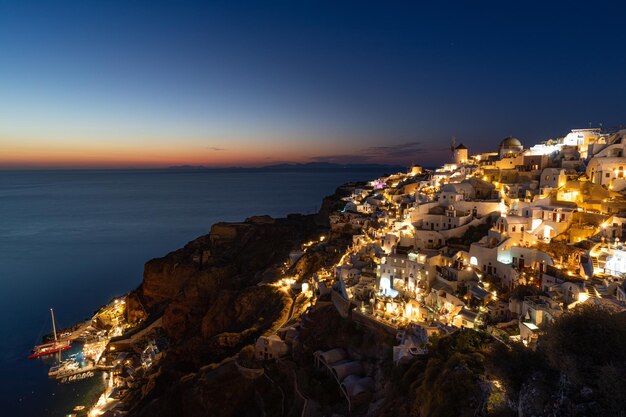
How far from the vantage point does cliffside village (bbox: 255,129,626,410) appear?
66.4 ft

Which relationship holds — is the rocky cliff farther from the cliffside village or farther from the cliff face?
the cliffside village

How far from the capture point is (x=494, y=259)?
24.9 metres

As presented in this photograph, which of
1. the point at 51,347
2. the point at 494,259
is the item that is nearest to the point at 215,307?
the point at 51,347

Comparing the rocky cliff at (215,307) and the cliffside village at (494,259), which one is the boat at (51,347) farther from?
the cliffside village at (494,259)

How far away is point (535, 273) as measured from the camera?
Result: 2305 cm

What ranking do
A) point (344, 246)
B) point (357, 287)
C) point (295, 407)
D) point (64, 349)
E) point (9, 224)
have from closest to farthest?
point (295, 407) → point (357, 287) → point (64, 349) → point (344, 246) → point (9, 224)

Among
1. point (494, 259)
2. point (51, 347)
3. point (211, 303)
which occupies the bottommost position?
point (51, 347)

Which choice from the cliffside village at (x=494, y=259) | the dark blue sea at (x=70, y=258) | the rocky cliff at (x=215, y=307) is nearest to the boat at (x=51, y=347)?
the dark blue sea at (x=70, y=258)

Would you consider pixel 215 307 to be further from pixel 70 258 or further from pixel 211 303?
pixel 70 258

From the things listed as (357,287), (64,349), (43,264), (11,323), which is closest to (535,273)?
(357,287)

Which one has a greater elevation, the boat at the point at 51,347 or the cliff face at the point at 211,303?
the cliff face at the point at 211,303

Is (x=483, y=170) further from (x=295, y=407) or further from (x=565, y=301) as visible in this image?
(x=295, y=407)

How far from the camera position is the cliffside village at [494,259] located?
2025 centimetres

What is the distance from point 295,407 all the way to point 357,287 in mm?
9341
